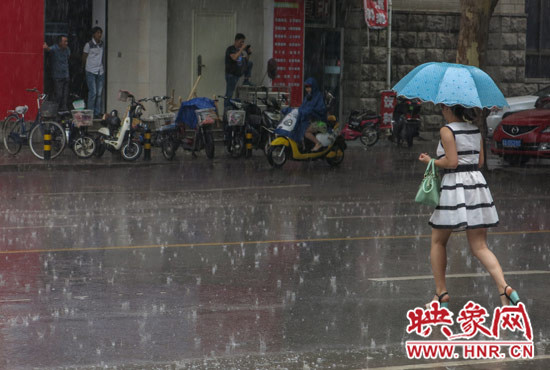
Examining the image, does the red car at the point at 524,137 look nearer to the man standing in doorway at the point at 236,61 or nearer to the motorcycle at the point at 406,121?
the motorcycle at the point at 406,121

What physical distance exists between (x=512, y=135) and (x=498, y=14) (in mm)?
9684

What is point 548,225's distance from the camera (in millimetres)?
13453

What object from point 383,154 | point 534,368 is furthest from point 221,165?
point 534,368

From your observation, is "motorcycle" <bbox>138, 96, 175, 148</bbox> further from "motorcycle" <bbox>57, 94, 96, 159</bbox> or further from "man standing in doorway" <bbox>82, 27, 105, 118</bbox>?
"man standing in doorway" <bbox>82, 27, 105, 118</bbox>

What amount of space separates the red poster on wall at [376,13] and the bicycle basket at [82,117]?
31.5ft

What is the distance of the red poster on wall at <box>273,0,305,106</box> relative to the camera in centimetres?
2750

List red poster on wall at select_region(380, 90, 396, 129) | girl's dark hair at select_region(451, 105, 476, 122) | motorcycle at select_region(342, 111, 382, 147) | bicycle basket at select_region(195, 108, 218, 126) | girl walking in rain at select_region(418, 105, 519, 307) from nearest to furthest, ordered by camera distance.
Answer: girl walking in rain at select_region(418, 105, 519, 307)
girl's dark hair at select_region(451, 105, 476, 122)
bicycle basket at select_region(195, 108, 218, 126)
motorcycle at select_region(342, 111, 382, 147)
red poster on wall at select_region(380, 90, 396, 129)

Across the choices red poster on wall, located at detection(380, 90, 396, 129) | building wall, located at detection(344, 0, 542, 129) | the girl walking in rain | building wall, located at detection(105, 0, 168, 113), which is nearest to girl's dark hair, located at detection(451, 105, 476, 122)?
the girl walking in rain

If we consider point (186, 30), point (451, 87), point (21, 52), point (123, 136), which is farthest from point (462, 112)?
point (186, 30)

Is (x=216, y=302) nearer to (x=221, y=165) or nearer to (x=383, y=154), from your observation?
(x=221, y=165)

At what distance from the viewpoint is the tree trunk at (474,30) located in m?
20.1

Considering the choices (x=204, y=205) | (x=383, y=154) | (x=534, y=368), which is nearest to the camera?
(x=534, y=368)

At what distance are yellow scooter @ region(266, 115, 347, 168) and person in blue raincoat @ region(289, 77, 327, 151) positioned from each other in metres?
0.12

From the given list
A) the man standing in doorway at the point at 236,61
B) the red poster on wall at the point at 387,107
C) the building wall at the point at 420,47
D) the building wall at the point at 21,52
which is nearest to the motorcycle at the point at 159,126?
the building wall at the point at 21,52
